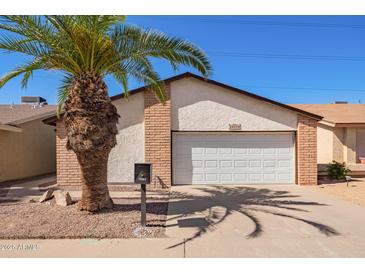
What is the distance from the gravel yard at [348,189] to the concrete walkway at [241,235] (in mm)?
740

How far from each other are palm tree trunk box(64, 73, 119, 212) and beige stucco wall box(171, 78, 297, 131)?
5.01m

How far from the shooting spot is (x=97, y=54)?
6840 mm

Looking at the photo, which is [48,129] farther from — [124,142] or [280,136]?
[280,136]

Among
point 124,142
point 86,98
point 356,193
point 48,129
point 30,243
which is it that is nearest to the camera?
point 30,243

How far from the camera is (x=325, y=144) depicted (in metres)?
16.4

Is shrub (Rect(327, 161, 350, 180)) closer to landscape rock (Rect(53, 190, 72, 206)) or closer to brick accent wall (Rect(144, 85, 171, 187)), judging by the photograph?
brick accent wall (Rect(144, 85, 171, 187))

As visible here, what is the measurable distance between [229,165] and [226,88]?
3.13 m

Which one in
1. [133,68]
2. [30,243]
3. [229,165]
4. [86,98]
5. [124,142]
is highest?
[133,68]

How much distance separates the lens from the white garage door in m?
11.8

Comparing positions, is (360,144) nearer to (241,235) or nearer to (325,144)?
(325,144)

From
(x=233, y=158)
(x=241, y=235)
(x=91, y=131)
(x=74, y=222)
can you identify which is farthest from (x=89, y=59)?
(x=233, y=158)

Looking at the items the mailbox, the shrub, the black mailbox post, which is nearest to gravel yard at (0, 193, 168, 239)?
the black mailbox post

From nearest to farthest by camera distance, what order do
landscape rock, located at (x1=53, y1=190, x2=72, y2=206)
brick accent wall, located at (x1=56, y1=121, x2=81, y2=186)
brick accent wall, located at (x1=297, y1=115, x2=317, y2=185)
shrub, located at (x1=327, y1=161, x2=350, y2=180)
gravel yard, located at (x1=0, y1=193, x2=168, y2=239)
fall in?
1. gravel yard, located at (x1=0, y1=193, x2=168, y2=239)
2. landscape rock, located at (x1=53, y1=190, x2=72, y2=206)
3. brick accent wall, located at (x1=56, y1=121, x2=81, y2=186)
4. brick accent wall, located at (x1=297, y1=115, x2=317, y2=185)
5. shrub, located at (x1=327, y1=161, x2=350, y2=180)

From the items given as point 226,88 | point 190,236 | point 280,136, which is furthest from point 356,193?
point 190,236
